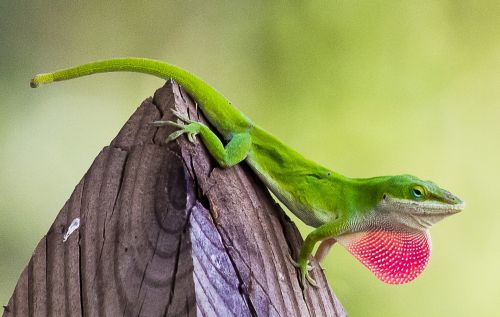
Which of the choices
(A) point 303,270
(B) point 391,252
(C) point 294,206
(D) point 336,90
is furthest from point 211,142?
(D) point 336,90

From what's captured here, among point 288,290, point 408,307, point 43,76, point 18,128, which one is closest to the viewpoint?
point 288,290

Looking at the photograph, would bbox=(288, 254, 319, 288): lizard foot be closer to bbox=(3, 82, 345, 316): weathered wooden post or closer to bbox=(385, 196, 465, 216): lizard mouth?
bbox=(3, 82, 345, 316): weathered wooden post

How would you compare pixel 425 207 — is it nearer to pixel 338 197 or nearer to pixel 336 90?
pixel 338 197

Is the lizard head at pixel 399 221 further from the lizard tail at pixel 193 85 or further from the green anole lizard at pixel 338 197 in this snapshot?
the lizard tail at pixel 193 85

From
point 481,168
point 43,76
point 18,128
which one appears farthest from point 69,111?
point 481,168

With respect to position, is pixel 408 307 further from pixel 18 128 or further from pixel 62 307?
pixel 62 307

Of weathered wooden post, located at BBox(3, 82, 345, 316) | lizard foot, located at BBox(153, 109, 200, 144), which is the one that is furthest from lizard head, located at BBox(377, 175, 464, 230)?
lizard foot, located at BBox(153, 109, 200, 144)

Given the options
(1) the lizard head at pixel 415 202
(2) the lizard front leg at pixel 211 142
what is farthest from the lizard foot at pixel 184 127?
(1) the lizard head at pixel 415 202
